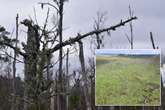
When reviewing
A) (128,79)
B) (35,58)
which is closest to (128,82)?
(128,79)

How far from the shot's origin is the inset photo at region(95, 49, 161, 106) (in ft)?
53.4

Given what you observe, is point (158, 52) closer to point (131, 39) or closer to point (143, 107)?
point (143, 107)

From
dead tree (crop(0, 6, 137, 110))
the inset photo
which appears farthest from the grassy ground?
dead tree (crop(0, 6, 137, 110))

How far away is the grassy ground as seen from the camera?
16.3 meters

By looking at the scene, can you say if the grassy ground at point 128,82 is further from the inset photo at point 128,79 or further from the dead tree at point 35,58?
the dead tree at point 35,58

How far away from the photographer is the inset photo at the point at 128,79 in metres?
16.3

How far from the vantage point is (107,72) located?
16.5 metres

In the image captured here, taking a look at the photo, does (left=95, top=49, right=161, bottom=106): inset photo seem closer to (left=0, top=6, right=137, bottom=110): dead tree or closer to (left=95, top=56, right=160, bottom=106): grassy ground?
(left=95, top=56, right=160, bottom=106): grassy ground

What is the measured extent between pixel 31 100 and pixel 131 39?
906 inches

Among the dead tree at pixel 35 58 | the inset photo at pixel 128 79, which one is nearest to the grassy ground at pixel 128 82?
the inset photo at pixel 128 79

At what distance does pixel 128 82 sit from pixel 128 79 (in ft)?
0.32

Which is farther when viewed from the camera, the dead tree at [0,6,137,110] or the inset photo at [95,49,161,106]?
the inset photo at [95,49,161,106]

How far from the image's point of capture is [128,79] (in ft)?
53.8

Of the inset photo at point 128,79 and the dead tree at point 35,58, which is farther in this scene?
the inset photo at point 128,79
